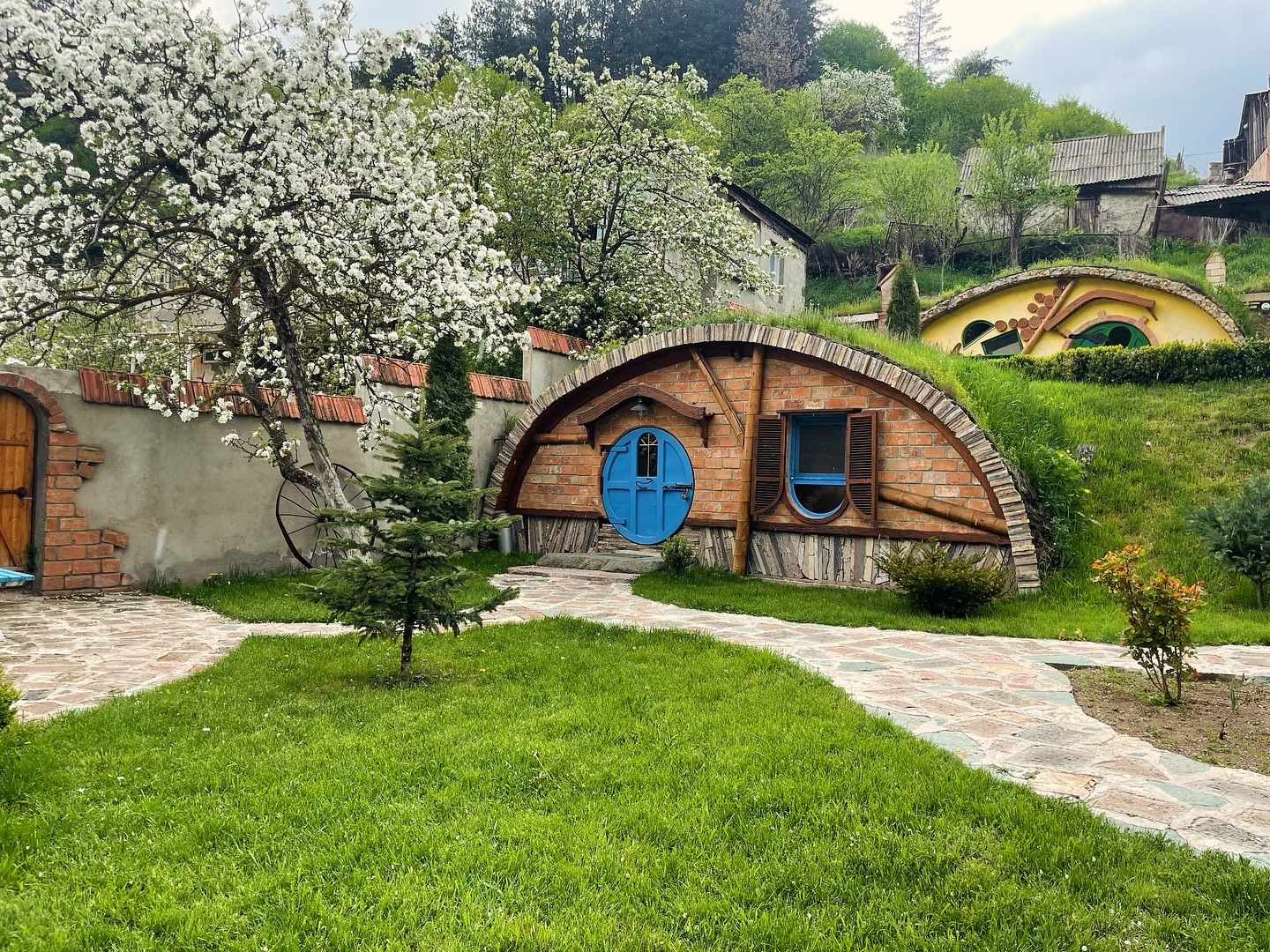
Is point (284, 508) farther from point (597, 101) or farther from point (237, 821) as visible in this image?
point (597, 101)

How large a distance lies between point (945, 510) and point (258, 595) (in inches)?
333

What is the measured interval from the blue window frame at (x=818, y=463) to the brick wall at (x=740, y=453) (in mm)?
221

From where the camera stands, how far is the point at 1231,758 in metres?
4.39

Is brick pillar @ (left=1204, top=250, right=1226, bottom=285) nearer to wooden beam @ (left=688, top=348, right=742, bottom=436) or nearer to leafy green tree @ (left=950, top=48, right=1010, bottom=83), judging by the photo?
wooden beam @ (left=688, top=348, right=742, bottom=436)

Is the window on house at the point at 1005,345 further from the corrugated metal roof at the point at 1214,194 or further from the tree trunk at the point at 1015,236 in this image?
the corrugated metal roof at the point at 1214,194

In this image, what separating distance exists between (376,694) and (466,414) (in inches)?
288

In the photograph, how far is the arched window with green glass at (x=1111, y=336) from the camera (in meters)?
17.9

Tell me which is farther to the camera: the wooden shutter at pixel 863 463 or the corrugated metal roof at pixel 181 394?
the wooden shutter at pixel 863 463

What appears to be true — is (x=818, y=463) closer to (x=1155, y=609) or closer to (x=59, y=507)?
(x=1155, y=609)

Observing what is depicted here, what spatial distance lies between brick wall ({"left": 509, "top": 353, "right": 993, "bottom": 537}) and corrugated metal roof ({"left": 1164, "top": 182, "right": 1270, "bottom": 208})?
23453 millimetres

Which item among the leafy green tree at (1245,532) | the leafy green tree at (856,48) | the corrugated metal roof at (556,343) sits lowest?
the leafy green tree at (1245,532)

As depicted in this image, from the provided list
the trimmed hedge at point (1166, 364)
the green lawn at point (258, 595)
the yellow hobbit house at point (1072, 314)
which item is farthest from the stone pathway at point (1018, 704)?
the yellow hobbit house at point (1072, 314)

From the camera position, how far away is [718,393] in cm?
1184

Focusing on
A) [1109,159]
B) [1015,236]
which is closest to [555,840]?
[1015,236]
